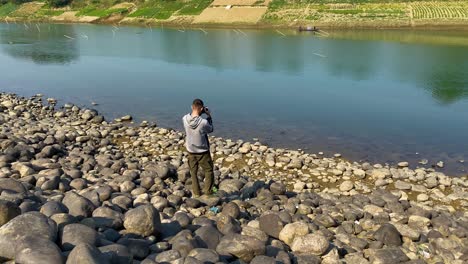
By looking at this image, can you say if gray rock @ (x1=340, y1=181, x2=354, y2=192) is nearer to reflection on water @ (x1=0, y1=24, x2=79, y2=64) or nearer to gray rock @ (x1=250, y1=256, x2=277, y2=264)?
gray rock @ (x1=250, y1=256, x2=277, y2=264)

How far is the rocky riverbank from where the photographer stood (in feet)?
18.5

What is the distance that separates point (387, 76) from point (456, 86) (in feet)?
14.9

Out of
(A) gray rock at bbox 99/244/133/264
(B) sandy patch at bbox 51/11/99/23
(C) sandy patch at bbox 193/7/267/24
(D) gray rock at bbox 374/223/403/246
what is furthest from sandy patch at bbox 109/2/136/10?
(A) gray rock at bbox 99/244/133/264

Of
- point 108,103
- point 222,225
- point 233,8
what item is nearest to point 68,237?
point 222,225

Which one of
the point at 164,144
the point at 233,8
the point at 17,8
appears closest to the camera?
the point at 164,144

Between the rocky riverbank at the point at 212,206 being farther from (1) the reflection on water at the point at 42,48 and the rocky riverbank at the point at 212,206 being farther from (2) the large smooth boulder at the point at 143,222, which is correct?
(1) the reflection on water at the point at 42,48

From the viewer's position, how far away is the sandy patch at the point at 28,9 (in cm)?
9762

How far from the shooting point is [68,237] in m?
5.34

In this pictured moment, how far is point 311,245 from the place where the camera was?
7.07 metres

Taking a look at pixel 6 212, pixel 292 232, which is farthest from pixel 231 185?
pixel 6 212

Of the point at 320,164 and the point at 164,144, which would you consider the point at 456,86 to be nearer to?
the point at 320,164

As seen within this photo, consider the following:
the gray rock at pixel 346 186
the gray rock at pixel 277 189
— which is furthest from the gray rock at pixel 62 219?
the gray rock at pixel 346 186

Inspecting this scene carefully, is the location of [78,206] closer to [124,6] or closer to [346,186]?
[346,186]

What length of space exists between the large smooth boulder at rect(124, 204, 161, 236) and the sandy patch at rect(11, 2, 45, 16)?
106 m
